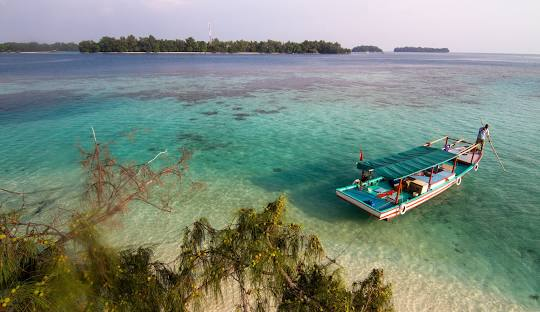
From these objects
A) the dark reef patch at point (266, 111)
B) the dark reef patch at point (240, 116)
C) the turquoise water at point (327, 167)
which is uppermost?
the dark reef patch at point (266, 111)

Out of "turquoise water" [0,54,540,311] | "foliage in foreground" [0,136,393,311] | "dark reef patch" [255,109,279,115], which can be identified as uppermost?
"foliage in foreground" [0,136,393,311]

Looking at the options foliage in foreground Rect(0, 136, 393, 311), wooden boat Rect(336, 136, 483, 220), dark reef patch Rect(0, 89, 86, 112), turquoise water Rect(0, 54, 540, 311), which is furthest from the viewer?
→ dark reef patch Rect(0, 89, 86, 112)

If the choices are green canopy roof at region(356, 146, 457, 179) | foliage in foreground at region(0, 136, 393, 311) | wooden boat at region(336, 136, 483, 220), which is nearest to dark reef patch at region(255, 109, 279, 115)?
wooden boat at region(336, 136, 483, 220)

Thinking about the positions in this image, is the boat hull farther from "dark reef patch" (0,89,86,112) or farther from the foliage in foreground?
"dark reef patch" (0,89,86,112)

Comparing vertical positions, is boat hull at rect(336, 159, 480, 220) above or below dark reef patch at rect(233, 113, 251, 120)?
below

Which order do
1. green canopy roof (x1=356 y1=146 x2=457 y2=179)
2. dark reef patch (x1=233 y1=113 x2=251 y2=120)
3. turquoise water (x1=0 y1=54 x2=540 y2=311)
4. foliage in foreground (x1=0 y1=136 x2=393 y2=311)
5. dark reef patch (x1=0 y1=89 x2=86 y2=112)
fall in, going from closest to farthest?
foliage in foreground (x1=0 y1=136 x2=393 y2=311), turquoise water (x1=0 y1=54 x2=540 y2=311), green canopy roof (x1=356 y1=146 x2=457 y2=179), dark reef patch (x1=233 y1=113 x2=251 y2=120), dark reef patch (x1=0 y1=89 x2=86 y2=112)

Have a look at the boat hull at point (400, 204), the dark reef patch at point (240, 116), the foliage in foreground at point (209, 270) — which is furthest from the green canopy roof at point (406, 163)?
the dark reef patch at point (240, 116)

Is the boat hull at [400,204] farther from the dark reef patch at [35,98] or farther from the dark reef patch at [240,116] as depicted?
the dark reef patch at [35,98]

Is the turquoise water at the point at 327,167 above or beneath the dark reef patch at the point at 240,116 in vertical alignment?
beneath
